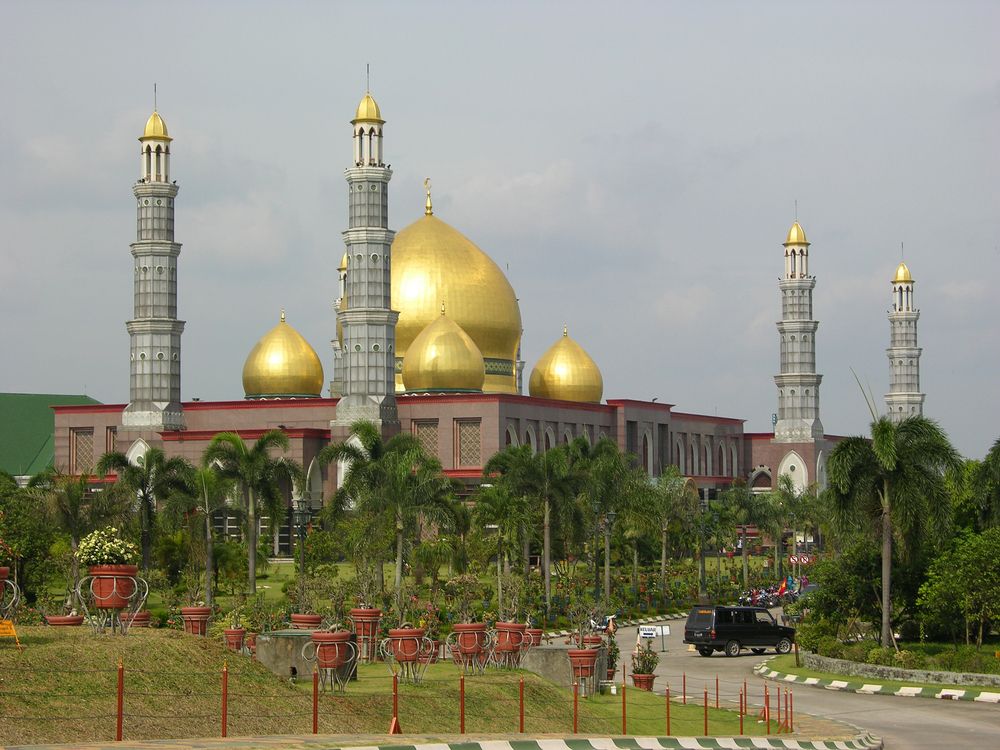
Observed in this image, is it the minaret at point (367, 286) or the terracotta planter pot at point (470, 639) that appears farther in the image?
the minaret at point (367, 286)

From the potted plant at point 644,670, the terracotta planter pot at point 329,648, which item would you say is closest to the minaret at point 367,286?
the potted plant at point 644,670

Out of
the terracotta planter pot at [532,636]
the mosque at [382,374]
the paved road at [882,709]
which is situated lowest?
the paved road at [882,709]

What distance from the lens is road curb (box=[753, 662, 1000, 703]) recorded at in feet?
117

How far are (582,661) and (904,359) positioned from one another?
95062mm

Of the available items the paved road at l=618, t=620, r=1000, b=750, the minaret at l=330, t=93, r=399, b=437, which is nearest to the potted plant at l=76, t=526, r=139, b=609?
the paved road at l=618, t=620, r=1000, b=750

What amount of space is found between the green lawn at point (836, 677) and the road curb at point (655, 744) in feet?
27.1

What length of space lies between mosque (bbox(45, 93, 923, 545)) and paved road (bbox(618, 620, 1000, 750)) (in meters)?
34.5

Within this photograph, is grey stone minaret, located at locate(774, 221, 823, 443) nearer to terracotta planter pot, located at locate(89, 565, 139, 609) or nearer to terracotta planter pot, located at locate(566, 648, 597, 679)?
terracotta planter pot, located at locate(566, 648, 597, 679)

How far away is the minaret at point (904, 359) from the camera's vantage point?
395ft

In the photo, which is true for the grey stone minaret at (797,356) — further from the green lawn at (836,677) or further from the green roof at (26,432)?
the green lawn at (836,677)

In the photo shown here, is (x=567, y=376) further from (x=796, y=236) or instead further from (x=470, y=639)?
(x=470, y=639)

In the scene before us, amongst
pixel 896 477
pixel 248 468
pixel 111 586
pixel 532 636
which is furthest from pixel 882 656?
pixel 248 468

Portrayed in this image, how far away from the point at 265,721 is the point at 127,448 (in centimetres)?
6374

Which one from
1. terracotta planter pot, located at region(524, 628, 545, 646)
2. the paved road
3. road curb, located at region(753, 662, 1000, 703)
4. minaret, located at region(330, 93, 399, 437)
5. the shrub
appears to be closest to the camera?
the paved road
